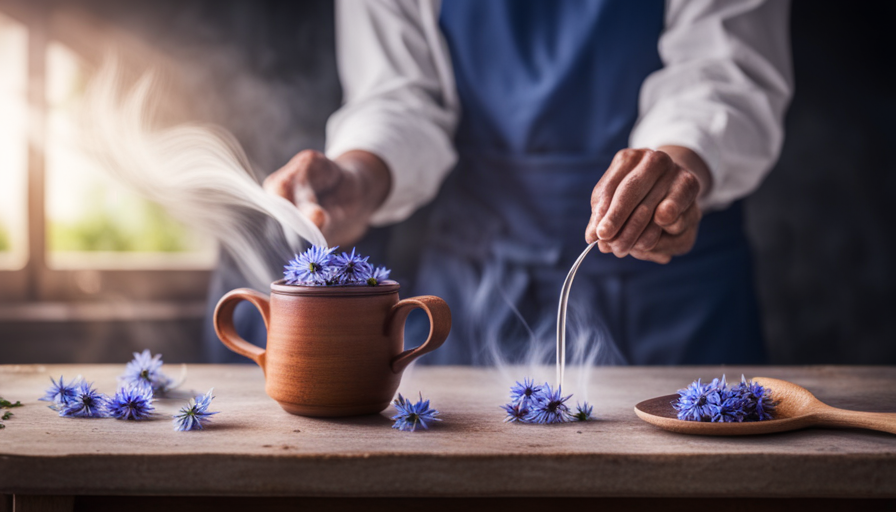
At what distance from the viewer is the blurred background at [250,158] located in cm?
196

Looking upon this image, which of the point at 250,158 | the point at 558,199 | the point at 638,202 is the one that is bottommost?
the point at 638,202

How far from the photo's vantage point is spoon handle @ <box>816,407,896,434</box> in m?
0.66

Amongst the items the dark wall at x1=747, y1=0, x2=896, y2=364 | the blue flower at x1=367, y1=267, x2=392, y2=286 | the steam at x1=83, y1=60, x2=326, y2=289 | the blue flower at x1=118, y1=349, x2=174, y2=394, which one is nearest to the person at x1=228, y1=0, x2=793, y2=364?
the dark wall at x1=747, y1=0, x2=896, y2=364

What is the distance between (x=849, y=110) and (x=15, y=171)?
8.25ft

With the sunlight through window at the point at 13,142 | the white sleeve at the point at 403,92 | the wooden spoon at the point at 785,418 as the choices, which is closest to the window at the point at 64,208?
the sunlight through window at the point at 13,142

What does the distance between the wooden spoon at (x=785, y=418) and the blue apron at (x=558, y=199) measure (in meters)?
1.00

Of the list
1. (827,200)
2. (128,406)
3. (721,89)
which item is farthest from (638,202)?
(827,200)

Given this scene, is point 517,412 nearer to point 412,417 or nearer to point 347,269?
point 412,417

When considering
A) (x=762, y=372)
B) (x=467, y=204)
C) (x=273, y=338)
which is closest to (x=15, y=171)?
(x=467, y=204)

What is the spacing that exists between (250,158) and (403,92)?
56 centimetres

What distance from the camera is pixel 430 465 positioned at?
0.60 metres

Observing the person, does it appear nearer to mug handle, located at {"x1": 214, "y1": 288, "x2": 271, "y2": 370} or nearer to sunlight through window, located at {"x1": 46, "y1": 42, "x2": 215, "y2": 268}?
→ sunlight through window, located at {"x1": 46, "y1": 42, "x2": 215, "y2": 268}

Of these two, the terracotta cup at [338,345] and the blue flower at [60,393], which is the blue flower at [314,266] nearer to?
the terracotta cup at [338,345]

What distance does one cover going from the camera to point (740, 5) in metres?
1.67
